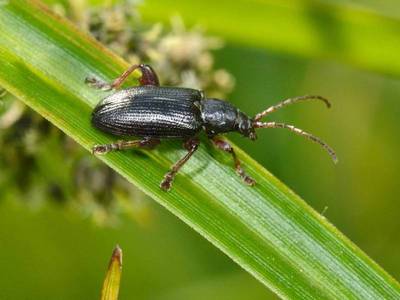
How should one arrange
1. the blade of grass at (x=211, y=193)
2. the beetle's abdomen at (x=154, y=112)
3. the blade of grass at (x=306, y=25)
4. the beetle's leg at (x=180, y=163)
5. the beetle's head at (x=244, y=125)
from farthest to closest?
the blade of grass at (x=306, y=25) → the beetle's head at (x=244, y=125) → the beetle's abdomen at (x=154, y=112) → the beetle's leg at (x=180, y=163) → the blade of grass at (x=211, y=193)

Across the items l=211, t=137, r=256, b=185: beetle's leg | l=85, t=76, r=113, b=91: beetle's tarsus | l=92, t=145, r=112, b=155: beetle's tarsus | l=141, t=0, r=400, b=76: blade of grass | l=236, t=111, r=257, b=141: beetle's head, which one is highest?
l=141, t=0, r=400, b=76: blade of grass

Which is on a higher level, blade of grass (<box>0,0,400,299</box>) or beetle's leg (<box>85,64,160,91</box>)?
beetle's leg (<box>85,64,160,91</box>)

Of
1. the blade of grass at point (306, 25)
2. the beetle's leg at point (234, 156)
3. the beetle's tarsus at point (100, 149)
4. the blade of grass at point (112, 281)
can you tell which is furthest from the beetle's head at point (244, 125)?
the blade of grass at point (112, 281)

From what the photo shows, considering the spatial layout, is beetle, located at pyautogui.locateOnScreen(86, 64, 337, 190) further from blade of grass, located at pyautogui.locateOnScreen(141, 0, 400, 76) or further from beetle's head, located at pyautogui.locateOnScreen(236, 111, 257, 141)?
blade of grass, located at pyautogui.locateOnScreen(141, 0, 400, 76)

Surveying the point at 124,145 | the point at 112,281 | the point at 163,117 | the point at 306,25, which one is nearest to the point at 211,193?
the point at 124,145

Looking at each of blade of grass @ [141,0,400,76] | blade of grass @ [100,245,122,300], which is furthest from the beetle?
blade of grass @ [141,0,400,76]

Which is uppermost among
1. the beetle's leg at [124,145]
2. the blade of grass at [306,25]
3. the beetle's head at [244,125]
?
the blade of grass at [306,25]

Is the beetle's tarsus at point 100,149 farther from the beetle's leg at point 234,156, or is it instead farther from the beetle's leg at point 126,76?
the beetle's leg at point 234,156
